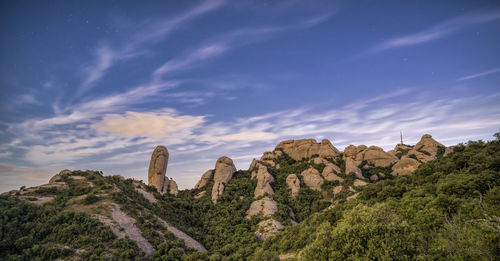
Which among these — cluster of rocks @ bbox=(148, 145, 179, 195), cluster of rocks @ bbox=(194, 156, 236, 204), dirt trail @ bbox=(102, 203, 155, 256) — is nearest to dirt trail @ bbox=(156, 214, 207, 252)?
dirt trail @ bbox=(102, 203, 155, 256)

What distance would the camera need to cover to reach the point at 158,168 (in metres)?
70.1

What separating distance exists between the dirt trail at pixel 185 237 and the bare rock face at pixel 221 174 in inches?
700

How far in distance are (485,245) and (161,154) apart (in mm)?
70376

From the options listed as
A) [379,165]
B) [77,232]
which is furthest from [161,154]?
[379,165]

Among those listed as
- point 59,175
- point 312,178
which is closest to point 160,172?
point 59,175

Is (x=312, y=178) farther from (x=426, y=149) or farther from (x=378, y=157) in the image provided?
(x=426, y=149)

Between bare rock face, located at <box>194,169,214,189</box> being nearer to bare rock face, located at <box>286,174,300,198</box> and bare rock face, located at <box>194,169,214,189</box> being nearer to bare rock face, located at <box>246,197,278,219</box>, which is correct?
bare rock face, located at <box>246,197,278,219</box>

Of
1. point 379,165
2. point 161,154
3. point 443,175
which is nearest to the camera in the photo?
point 443,175

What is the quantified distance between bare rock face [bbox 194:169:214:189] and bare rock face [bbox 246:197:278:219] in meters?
20.4

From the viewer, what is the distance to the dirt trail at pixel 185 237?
42959 mm

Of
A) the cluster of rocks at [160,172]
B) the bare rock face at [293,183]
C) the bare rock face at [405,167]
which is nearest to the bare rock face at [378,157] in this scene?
the bare rock face at [405,167]

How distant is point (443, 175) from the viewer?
42719 millimetres

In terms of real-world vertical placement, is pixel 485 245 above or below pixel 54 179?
below

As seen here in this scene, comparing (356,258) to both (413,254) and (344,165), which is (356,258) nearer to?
(413,254)
